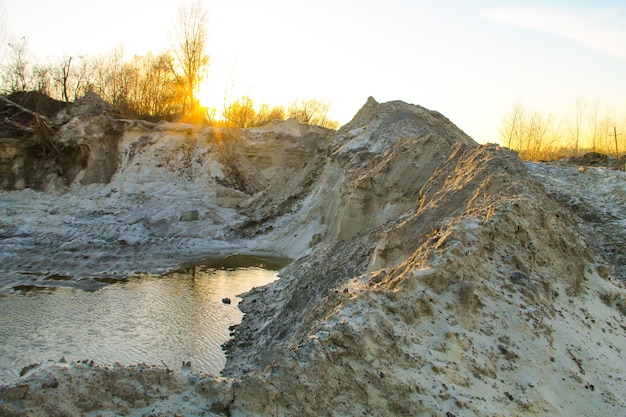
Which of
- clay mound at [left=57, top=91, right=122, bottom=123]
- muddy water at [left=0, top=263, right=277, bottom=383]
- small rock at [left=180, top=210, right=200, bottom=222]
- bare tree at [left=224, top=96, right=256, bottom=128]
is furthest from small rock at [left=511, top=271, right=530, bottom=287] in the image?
bare tree at [left=224, top=96, right=256, bottom=128]

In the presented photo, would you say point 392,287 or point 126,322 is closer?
point 392,287

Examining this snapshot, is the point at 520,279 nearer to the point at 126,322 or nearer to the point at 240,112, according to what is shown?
the point at 126,322

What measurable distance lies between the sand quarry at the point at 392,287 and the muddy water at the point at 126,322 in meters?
0.60

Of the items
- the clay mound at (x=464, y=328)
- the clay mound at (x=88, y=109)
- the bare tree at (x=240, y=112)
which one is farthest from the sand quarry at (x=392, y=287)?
the bare tree at (x=240, y=112)

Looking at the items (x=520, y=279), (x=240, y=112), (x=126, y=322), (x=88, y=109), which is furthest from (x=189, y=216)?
(x=240, y=112)

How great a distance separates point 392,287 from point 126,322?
619 cm

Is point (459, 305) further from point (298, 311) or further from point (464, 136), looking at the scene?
point (464, 136)

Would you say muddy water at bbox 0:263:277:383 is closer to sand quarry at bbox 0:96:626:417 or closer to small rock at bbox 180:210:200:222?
sand quarry at bbox 0:96:626:417

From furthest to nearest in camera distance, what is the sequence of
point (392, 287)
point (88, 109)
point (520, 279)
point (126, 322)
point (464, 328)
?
point (88, 109), point (126, 322), point (520, 279), point (392, 287), point (464, 328)

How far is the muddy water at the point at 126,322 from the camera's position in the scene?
8203 mm

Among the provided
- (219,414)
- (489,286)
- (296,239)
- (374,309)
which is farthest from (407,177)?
(219,414)

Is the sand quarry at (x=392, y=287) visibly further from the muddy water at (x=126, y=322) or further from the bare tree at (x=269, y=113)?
the bare tree at (x=269, y=113)

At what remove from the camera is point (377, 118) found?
2209 cm

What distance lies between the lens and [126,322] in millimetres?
9852
